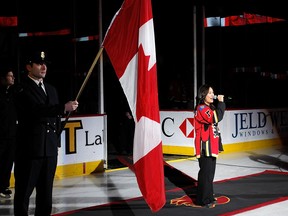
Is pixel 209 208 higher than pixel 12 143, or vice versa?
pixel 12 143

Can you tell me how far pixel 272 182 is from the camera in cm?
867

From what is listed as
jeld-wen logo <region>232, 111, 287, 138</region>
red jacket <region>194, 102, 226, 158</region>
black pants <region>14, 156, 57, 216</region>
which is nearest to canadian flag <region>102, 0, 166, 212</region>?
black pants <region>14, 156, 57, 216</region>

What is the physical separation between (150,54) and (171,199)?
10.2ft

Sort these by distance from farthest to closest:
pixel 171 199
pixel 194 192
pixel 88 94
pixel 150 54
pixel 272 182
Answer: pixel 88 94 → pixel 272 182 → pixel 194 192 → pixel 171 199 → pixel 150 54

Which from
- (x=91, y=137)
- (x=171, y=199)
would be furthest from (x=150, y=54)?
(x=91, y=137)

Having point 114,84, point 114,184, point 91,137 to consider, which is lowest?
point 114,184

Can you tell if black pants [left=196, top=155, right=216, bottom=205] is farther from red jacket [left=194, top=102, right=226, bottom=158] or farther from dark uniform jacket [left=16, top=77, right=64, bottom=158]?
dark uniform jacket [left=16, top=77, right=64, bottom=158]

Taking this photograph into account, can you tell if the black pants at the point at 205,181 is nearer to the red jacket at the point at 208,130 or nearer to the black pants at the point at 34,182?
the red jacket at the point at 208,130

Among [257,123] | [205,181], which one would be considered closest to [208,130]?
[205,181]

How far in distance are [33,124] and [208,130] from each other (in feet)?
8.94

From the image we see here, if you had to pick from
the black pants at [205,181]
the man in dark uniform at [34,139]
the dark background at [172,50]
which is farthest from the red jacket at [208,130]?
the dark background at [172,50]

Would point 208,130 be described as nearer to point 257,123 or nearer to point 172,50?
point 257,123

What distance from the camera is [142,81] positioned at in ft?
15.8

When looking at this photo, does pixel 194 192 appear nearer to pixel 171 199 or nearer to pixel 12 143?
pixel 171 199
